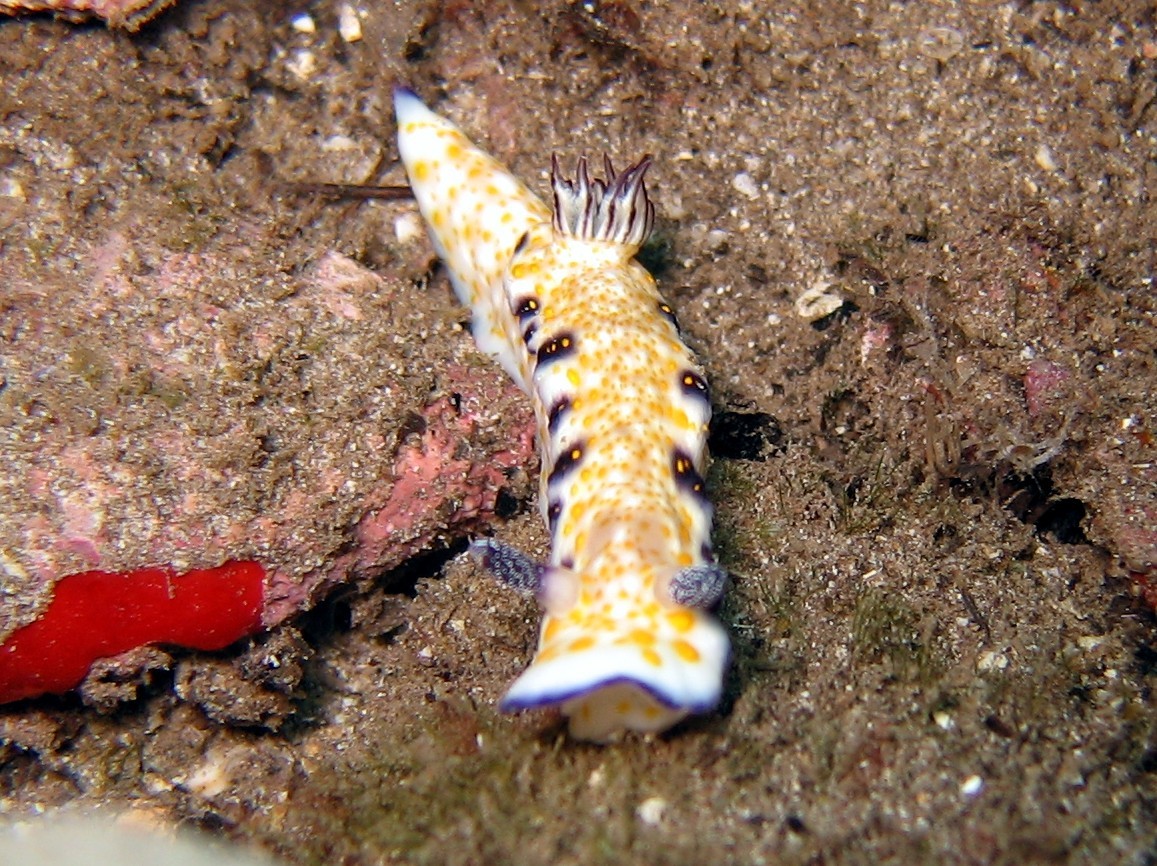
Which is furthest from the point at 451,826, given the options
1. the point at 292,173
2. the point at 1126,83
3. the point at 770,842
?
the point at 1126,83

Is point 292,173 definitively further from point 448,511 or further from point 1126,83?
point 1126,83

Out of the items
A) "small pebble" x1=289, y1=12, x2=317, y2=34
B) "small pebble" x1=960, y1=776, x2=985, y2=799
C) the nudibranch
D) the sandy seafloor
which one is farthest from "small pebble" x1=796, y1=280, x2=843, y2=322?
"small pebble" x1=289, y1=12, x2=317, y2=34

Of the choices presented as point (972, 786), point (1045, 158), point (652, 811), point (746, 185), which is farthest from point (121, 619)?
point (1045, 158)

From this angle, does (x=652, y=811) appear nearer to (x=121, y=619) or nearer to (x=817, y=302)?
(x=121, y=619)

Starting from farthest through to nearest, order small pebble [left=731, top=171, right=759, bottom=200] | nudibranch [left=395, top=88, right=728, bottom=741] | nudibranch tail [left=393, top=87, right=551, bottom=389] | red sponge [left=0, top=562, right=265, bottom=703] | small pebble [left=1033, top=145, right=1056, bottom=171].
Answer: small pebble [left=731, top=171, right=759, bottom=200] → small pebble [left=1033, top=145, right=1056, bottom=171] → nudibranch tail [left=393, top=87, right=551, bottom=389] → red sponge [left=0, top=562, right=265, bottom=703] → nudibranch [left=395, top=88, right=728, bottom=741]

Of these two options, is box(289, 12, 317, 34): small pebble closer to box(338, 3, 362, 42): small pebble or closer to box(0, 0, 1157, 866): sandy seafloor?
box(0, 0, 1157, 866): sandy seafloor
